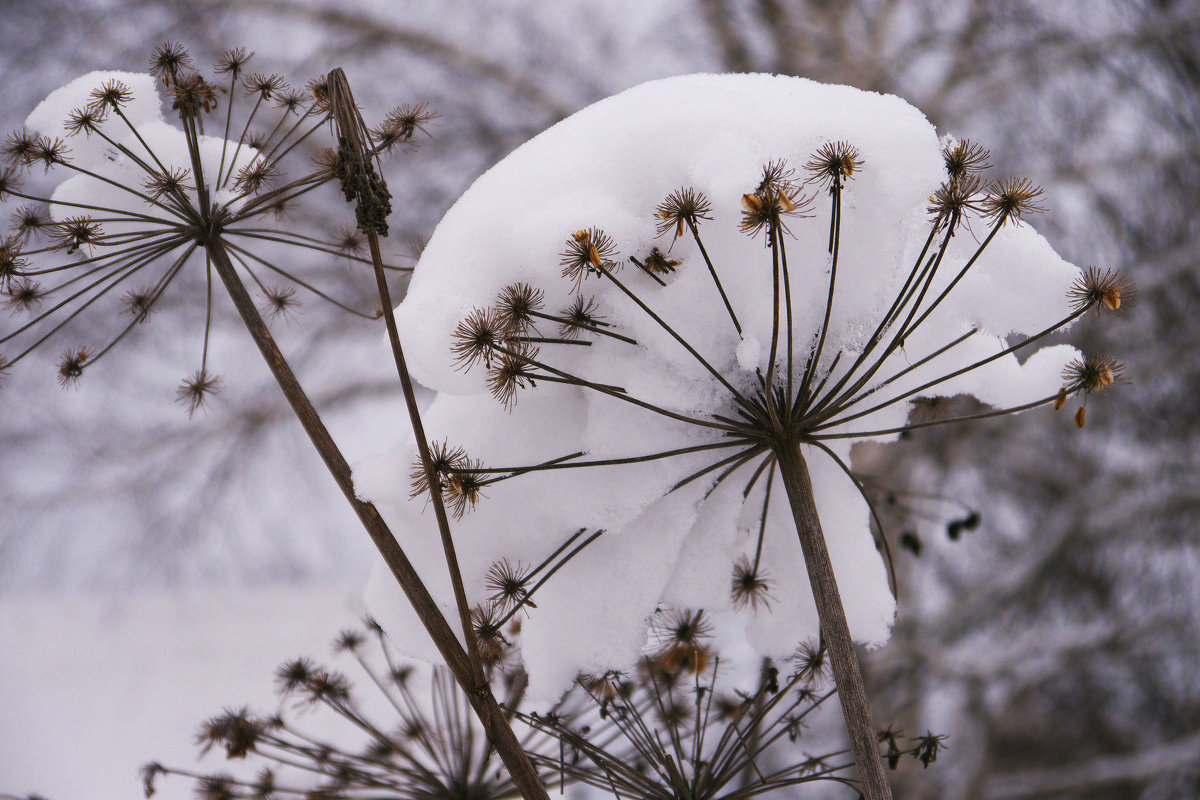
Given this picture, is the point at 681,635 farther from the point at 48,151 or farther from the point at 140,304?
the point at 48,151

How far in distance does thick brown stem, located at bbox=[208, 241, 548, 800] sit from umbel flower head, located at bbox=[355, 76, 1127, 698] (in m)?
0.04

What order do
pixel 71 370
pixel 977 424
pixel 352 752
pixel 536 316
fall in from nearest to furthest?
pixel 536 316 < pixel 71 370 < pixel 352 752 < pixel 977 424

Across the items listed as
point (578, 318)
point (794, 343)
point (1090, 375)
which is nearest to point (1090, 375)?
point (1090, 375)

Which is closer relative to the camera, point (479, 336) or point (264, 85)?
point (479, 336)

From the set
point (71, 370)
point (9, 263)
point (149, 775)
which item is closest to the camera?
point (9, 263)

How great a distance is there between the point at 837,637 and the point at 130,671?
5.58 metres

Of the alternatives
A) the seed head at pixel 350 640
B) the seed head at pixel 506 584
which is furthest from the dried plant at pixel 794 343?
the seed head at pixel 350 640

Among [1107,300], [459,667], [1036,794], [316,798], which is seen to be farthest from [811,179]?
[1036,794]

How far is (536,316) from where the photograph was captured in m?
1.02

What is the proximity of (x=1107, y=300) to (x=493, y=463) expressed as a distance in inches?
30.0

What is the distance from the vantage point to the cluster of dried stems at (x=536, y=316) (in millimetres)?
947

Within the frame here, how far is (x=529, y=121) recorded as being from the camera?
5566 millimetres

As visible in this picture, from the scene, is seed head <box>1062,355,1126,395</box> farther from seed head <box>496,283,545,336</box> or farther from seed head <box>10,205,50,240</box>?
seed head <box>10,205,50,240</box>

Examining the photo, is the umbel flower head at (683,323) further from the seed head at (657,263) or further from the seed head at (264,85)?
the seed head at (264,85)
